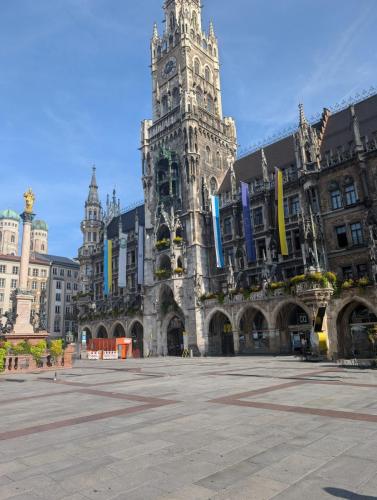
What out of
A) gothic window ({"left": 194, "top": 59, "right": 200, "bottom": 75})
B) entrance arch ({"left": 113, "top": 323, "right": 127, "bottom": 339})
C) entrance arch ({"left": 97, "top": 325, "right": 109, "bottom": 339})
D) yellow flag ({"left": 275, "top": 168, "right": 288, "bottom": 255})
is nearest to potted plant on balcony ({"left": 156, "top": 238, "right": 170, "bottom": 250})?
yellow flag ({"left": 275, "top": 168, "right": 288, "bottom": 255})

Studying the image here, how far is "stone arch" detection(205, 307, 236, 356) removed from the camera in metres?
43.9

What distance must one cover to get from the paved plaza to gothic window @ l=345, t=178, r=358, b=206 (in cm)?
2559

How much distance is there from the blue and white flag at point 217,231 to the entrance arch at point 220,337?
6.12 m

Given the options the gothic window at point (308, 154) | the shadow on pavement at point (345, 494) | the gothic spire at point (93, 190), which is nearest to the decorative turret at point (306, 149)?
the gothic window at point (308, 154)

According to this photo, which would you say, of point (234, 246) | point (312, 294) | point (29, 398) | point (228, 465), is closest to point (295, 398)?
point (228, 465)

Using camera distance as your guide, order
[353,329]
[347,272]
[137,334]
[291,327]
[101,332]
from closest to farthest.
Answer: [353,329], [347,272], [291,327], [137,334], [101,332]

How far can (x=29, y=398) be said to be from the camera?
14359 millimetres

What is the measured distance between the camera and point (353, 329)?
3341 centimetres

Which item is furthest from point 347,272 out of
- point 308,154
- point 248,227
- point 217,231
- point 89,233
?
point 89,233

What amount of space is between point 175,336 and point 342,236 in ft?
82.3

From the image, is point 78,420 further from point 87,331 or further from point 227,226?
point 87,331

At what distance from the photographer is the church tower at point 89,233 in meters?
70.0

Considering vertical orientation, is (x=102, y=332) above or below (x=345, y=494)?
above

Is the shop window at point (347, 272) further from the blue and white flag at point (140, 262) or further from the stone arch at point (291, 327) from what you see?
the blue and white flag at point (140, 262)
